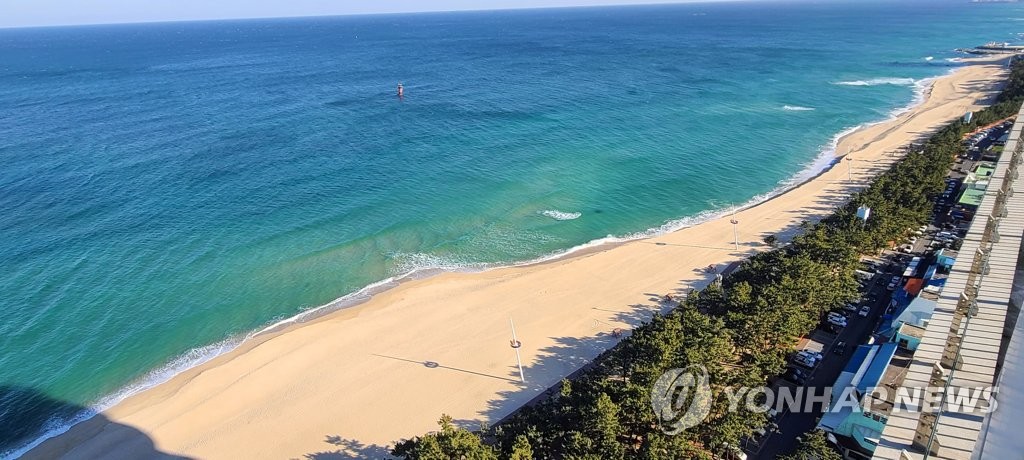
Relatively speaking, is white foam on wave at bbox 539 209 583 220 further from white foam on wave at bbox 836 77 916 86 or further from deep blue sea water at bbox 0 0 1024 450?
white foam on wave at bbox 836 77 916 86

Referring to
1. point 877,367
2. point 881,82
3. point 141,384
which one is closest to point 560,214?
point 877,367

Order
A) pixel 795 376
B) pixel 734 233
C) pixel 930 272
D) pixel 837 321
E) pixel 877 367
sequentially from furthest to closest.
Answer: pixel 734 233 < pixel 930 272 < pixel 837 321 < pixel 795 376 < pixel 877 367

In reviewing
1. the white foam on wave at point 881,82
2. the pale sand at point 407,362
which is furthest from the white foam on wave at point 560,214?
the white foam on wave at point 881,82

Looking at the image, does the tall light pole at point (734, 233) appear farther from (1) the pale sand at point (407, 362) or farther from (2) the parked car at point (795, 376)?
(2) the parked car at point (795, 376)

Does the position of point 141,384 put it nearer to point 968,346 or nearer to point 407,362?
point 407,362
